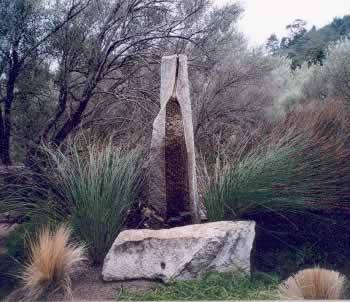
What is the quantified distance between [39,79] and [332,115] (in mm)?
3940

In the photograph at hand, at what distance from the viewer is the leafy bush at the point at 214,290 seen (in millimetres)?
3321

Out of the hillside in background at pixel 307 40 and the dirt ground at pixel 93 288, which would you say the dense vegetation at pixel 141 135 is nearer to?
the hillside in background at pixel 307 40

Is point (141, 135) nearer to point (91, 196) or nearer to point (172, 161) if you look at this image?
point (172, 161)

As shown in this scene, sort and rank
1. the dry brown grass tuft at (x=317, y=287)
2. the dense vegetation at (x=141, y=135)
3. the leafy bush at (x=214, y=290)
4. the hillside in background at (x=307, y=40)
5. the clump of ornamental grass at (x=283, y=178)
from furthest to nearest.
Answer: the hillside in background at (x=307, y=40), the clump of ornamental grass at (x=283, y=178), the dense vegetation at (x=141, y=135), the leafy bush at (x=214, y=290), the dry brown grass tuft at (x=317, y=287)

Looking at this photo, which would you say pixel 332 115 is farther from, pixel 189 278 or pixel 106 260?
pixel 106 260

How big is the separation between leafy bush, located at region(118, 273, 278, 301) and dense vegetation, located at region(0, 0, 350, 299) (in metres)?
0.02

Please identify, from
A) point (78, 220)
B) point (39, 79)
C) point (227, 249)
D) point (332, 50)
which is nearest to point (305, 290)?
point (227, 249)

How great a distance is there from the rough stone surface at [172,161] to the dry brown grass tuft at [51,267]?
1.21 metres

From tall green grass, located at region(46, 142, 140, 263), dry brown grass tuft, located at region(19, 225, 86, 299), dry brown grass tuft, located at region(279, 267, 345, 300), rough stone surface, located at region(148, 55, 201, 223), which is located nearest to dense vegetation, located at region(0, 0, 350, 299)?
tall green grass, located at region(46, 142, 140, 263)

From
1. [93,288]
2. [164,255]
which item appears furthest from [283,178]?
[93,288]

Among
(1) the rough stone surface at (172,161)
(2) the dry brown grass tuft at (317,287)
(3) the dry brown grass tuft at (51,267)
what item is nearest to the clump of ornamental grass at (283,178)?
(1) the rough stone surface at (172,161)

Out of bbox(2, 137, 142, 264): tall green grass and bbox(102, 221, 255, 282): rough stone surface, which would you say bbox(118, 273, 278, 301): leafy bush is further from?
bbox(2, 137, 142, 264): tall green grass

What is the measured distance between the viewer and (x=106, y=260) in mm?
3695

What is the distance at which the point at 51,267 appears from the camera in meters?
3.37
